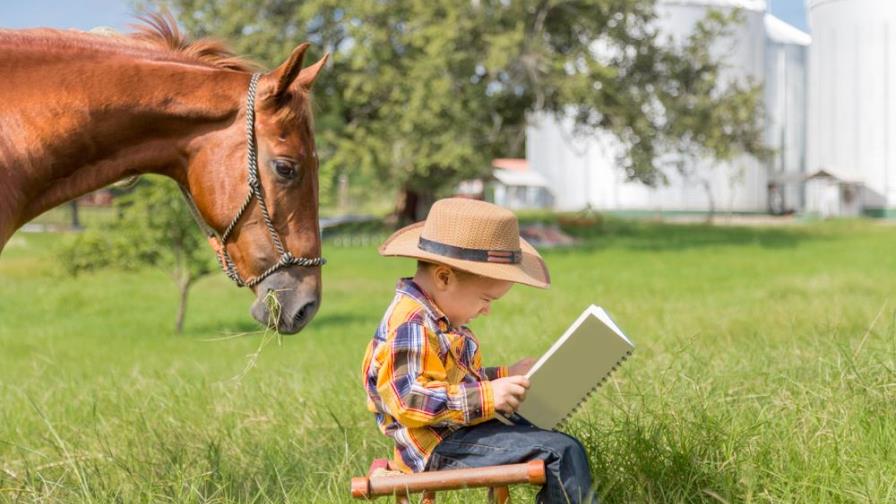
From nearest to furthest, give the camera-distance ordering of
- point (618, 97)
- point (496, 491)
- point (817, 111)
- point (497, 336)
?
point (496, 491)
point (497, 336)
point (618, 97)
point (817, 111)

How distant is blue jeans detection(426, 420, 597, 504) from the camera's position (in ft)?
9.16

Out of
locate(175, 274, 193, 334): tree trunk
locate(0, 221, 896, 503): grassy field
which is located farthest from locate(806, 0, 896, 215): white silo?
locate(0, 221, 896, 503): grassy field

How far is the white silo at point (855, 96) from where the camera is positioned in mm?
44188

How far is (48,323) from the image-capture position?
48.8 feet

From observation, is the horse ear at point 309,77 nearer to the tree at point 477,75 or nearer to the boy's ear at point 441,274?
the boy's ear at point 441,274

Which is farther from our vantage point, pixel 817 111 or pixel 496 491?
pixel 817 111

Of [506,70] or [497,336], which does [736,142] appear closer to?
[506,70]

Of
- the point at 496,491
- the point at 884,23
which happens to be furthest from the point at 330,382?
Result: the point at 884,23

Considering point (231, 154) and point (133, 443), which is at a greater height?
point (231, 154)

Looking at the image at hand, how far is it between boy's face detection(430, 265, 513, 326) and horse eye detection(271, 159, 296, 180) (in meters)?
0.63

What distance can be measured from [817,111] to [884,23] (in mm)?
5694

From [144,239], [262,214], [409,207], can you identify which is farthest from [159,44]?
[409,207]

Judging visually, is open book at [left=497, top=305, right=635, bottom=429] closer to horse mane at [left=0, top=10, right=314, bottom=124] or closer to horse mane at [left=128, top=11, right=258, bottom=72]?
horse mane at [left=0, top=10, right=314, bottom=124]

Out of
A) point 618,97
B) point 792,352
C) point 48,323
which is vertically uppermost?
point 618,97
